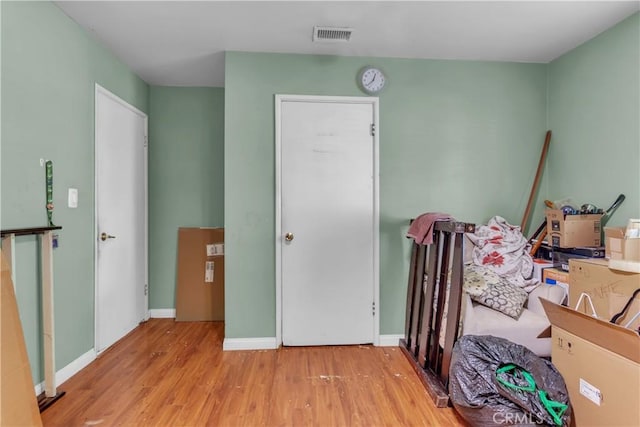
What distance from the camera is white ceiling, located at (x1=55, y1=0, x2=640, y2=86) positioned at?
202 centimetres

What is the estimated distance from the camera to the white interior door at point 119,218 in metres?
2.50

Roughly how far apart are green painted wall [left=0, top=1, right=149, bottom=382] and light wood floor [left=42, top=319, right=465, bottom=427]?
0.36m

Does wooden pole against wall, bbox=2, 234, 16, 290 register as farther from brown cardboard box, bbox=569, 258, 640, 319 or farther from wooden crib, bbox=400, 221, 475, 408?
brown cardboard box, bbox=569, 258, 640, 319

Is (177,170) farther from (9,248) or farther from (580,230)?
(580,230)

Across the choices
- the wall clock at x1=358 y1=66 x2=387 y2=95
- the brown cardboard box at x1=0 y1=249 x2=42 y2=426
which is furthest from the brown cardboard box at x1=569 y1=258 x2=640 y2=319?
the brown cardboard box at x1=0 y1=249 x2=42 y2=426

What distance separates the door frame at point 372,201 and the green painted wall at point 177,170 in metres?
1.06

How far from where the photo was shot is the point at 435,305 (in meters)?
2.18

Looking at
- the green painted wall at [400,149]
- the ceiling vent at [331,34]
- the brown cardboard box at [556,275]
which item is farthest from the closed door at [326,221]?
the brown cardboard box at [556,275]

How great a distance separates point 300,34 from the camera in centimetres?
235

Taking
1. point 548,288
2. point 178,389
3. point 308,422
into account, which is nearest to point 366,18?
point 548,288

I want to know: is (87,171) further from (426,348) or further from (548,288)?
(548,288)

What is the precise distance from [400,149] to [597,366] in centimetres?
190

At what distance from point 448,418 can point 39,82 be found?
3104 millimetres

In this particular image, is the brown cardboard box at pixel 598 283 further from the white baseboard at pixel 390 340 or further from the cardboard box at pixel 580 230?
the white baseboard at pixel 390 340
